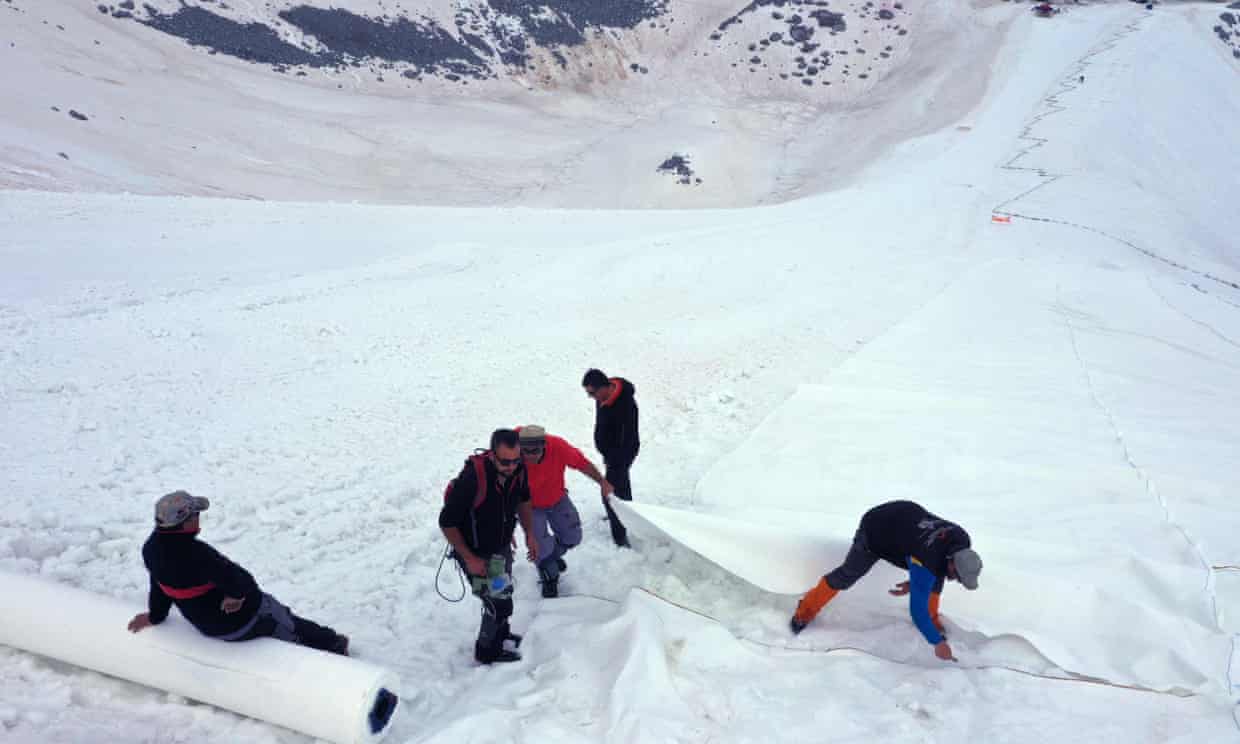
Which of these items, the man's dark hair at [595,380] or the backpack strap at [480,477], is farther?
the man's dark hair at [595,380]

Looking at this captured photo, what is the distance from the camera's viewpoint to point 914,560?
140 inches

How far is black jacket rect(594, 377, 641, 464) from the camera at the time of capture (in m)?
4.71

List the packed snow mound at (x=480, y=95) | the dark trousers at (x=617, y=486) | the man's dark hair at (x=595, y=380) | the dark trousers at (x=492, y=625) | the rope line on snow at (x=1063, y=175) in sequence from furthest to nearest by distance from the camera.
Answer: the packed snow mound at (x=480, y=95)
the rope line on snow at (x=1063, y=175)
the dark trousers at (x=617, y=486)
the man's dark hair at (x=595, y=380)
the dark trousers at (x=492, y=625)

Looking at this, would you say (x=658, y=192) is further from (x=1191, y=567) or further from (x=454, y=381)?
(x=1191, y=567)

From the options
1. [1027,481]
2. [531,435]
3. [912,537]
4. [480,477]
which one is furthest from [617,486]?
[1027,481]

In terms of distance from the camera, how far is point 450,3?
112 ft

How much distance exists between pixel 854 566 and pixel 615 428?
66.7 inches

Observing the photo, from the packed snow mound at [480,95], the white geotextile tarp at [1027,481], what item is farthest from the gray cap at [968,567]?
the packed snow mound at [480,95]

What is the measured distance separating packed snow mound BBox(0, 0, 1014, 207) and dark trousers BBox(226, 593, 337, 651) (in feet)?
48.9

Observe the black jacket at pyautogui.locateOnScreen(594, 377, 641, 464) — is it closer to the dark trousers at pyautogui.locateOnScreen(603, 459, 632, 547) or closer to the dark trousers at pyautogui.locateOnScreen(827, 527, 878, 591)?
the dark trousers at pyautogui.locateOnScreen(603, 459, 632, 547)

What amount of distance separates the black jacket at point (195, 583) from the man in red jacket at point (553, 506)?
145 cm

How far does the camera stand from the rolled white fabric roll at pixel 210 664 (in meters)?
3.05

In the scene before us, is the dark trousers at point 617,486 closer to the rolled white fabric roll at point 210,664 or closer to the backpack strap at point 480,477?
the backpack strap at point 480,477

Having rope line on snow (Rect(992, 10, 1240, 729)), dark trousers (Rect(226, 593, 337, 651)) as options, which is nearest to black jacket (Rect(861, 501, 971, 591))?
rope line on snow (Rect(992, 10, 1240, 729))
